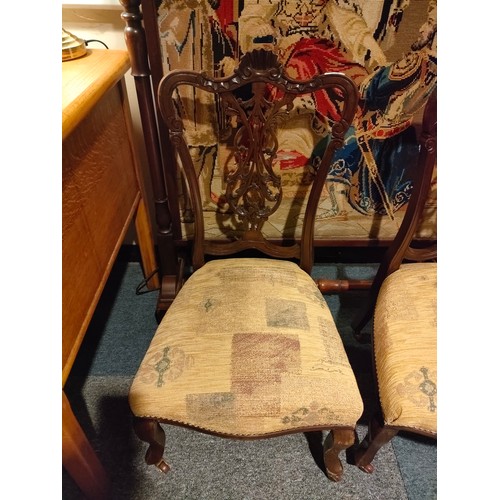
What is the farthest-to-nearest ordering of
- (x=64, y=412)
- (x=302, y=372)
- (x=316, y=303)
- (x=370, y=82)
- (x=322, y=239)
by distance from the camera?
(x=322, y=239), (x=370, y=82), (x=316, y=303), (x=302, y=372), (x=64, y=412)

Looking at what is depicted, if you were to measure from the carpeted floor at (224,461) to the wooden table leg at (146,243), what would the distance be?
35 cm

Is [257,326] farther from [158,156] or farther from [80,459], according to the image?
[158,156]

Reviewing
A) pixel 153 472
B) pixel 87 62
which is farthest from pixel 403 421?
pixel 87 62

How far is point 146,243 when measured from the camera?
1423mm

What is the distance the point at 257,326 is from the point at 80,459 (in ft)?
1.48

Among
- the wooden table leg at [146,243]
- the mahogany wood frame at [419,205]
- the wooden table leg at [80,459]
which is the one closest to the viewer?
the wooden table leg at [80,459]

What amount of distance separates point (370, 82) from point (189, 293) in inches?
30.3

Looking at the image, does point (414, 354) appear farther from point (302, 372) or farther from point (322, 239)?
point (322, 239)

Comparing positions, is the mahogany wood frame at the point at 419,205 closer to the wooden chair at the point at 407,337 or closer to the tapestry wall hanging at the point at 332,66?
the wooden chair at the point at 407,337

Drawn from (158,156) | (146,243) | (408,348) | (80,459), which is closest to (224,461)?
(80,459)

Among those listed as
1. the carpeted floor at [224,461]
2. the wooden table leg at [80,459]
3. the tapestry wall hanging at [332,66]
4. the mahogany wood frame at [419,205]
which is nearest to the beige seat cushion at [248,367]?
the wooden table leg at [80,459]

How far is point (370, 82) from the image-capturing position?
1.08 meters

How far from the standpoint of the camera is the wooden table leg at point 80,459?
709mm

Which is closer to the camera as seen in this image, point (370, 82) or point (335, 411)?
point (335, 411)
